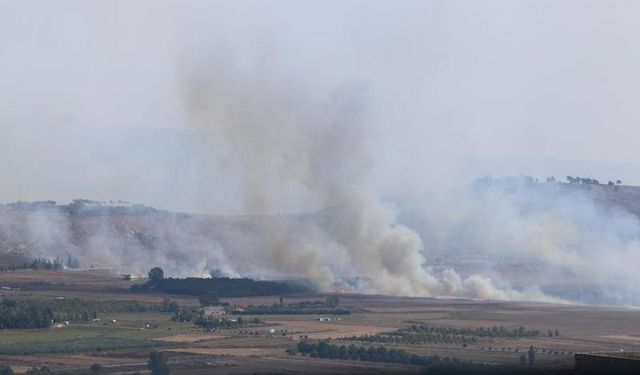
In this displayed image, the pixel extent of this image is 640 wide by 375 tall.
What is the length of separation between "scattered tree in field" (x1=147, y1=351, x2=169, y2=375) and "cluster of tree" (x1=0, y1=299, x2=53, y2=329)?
24189 millimetres

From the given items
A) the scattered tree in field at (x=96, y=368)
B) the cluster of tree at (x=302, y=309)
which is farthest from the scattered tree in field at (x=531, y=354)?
the cluster of tree at (x=302, y=309)

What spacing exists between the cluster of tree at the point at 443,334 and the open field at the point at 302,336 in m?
0.74

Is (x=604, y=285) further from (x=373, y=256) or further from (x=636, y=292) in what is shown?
(x=373, y=256)

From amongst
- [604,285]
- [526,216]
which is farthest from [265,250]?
[604,285]

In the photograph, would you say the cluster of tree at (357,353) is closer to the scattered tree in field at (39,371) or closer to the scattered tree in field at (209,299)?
the scattered tree in field at (39,371)

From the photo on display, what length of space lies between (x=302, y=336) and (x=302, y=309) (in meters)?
20.5

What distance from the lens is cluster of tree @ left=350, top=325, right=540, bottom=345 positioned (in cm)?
9881

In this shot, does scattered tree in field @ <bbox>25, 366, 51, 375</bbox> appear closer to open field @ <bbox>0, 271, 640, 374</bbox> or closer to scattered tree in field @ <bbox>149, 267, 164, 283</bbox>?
open field @ <bbox>0, 271, 640, 374</bbox>

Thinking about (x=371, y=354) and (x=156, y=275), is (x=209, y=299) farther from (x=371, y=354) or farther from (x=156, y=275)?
(x=371, y=354)

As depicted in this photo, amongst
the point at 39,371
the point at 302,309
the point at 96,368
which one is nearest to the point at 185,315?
the point at 302,309

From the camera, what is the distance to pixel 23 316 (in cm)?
10875

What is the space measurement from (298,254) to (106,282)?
16455 mm

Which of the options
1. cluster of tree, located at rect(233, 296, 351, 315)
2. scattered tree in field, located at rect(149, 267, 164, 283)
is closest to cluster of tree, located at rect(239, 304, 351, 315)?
cluster of tree, located at rect(233, 296, 351, 315)

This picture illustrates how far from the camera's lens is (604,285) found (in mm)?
131500
